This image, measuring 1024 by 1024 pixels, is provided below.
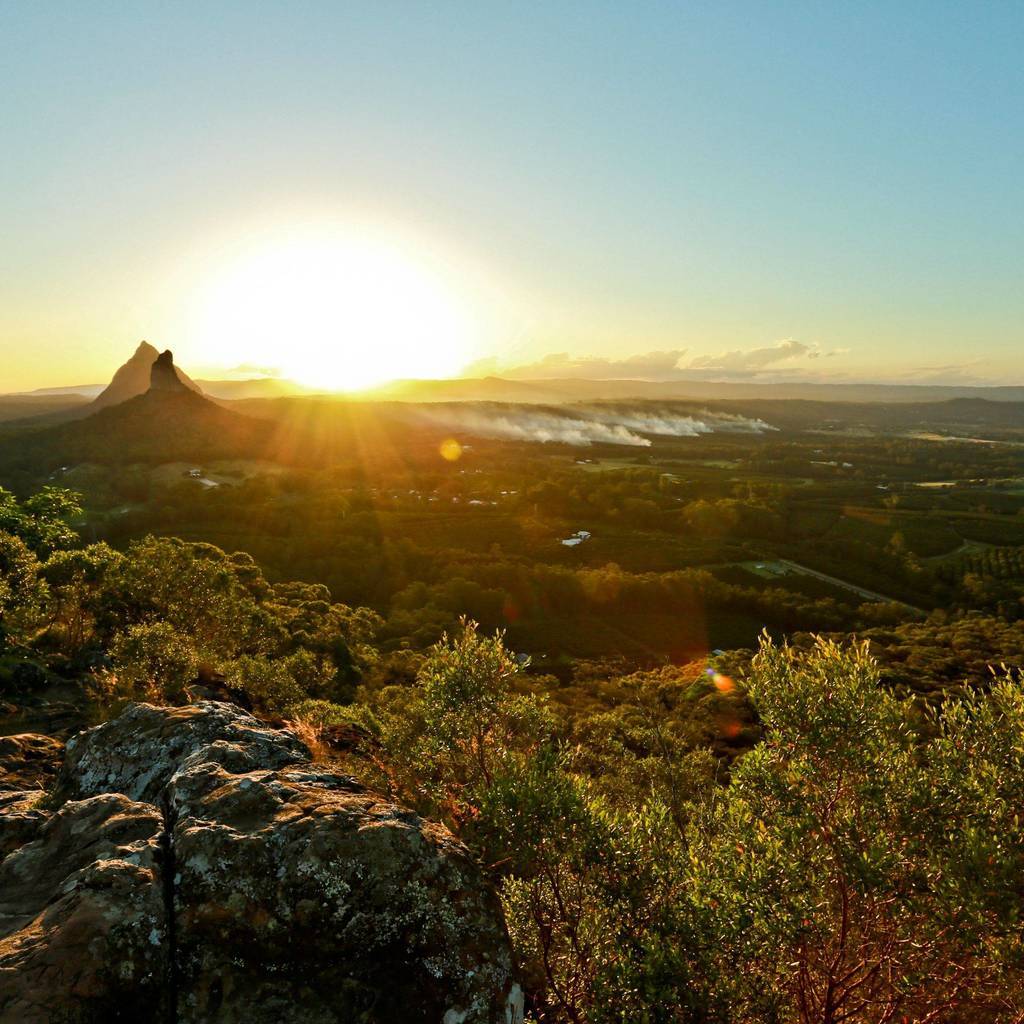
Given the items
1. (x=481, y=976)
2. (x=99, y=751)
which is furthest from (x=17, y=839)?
(x=481, y=976)

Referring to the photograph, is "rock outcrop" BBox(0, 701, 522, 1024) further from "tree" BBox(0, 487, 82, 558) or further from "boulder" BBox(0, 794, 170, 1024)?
"tree" BBox(0, 487, 82, 558)

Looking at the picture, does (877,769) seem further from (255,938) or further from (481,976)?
(255,938)

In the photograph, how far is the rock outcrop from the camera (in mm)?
9891

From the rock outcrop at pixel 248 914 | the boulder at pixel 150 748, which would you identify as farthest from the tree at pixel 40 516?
the rock outcrop at pixel 248 914

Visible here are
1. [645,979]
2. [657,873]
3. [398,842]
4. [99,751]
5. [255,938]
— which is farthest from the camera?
[657,873]

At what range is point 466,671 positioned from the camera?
76.7 ft

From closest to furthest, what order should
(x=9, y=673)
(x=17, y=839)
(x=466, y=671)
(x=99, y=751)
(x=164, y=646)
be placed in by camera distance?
1. (x=17, y=839)
2. (x=99, y=751)
3. (x=466, y=671)
4. (x=9, y=673)
5. (x=164, y=646)

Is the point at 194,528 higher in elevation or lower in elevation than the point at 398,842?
lower

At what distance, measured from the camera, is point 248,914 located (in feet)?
36.4

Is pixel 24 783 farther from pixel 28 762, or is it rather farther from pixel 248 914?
pixel 248 914

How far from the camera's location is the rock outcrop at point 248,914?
9891mm

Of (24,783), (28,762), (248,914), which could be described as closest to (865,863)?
(248,914)

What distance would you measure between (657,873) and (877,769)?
780 cm

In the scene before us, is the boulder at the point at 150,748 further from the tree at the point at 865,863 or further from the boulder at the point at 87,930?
the tree at the point at 865,863
